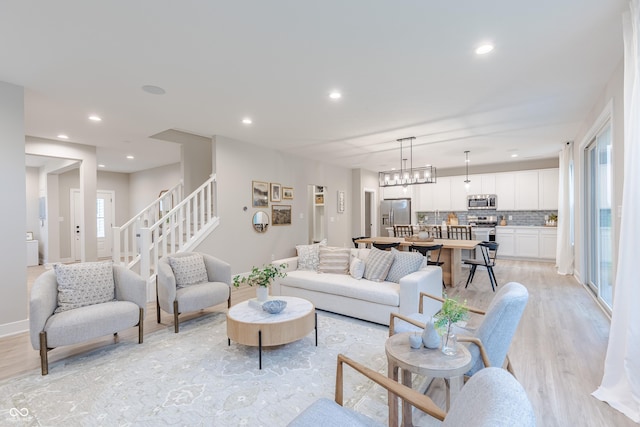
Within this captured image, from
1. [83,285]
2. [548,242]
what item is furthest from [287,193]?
[548,242]

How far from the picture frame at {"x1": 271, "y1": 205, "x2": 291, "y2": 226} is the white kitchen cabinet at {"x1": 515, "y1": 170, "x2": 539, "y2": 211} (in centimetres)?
630

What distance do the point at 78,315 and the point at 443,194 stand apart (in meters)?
9.16

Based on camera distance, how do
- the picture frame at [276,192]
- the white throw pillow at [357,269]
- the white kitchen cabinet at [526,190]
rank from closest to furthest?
the white throw pillow at [357,269] → the picture frame at [276,192] → the white kitchen cabinet at [526,190]

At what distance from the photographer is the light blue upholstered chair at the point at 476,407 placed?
797 millimetres

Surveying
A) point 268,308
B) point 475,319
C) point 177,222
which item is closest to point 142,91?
point 177,222

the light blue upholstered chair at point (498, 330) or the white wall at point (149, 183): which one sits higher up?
the white wall at point (149, 183)

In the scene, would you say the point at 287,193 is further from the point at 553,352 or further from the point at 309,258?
the point at 553,352

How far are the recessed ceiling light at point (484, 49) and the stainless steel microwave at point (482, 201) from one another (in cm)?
694

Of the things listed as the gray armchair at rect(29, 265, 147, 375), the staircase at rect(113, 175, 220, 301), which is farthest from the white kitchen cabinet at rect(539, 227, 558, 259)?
the gray armchair at rect(29, 265, 147, 375)

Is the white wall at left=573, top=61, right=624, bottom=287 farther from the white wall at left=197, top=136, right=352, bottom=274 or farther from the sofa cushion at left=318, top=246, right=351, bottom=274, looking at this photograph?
the white wall at left=197, top=136, right=352, bottom=274

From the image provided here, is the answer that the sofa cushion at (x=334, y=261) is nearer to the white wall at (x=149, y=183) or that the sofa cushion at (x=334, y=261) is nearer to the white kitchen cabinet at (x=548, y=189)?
the white wall at (x=149, y=183)

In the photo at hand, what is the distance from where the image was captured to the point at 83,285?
9.74 feet

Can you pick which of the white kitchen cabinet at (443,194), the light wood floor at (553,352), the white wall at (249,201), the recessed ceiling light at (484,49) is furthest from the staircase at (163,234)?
the white kitchen cabinet at (443,194)

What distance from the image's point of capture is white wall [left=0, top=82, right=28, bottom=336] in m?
3.33
